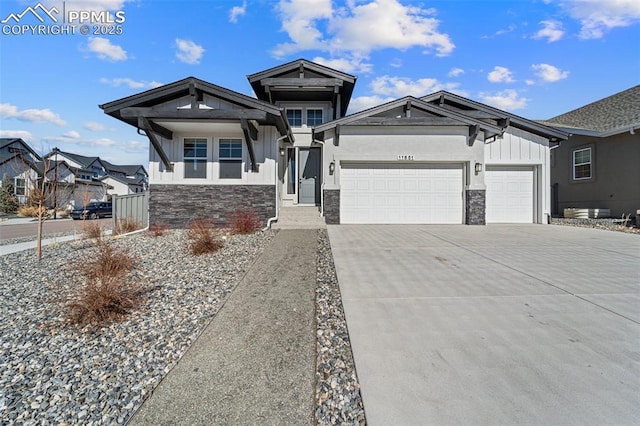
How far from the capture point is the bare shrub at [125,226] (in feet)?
34.0

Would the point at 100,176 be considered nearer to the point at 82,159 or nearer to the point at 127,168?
the point at 82,159

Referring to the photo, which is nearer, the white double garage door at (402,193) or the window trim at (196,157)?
the window trim at (196,157)

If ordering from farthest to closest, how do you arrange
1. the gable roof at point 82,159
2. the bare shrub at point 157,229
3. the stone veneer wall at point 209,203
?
the gable roof at point 82,159, the stone veneer wall at point 209,203, the bare shrub at point 157,229

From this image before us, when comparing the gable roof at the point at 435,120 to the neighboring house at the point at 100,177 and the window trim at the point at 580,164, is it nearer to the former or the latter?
the window trim at the point at 580,164

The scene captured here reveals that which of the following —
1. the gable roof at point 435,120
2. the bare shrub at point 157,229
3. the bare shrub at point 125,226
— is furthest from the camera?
the gable roof at point 435,120

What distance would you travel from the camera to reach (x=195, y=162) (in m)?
11.1

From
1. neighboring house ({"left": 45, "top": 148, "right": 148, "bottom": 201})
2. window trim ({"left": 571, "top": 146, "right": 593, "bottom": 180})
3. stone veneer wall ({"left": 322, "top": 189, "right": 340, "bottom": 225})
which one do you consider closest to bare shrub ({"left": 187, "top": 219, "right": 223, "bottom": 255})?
stone veneer wall ({"left": 322, "top": 189, "right": 340, "bottom": 225})

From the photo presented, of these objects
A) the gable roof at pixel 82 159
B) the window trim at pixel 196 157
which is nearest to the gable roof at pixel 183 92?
the window trim at pixel 196 157

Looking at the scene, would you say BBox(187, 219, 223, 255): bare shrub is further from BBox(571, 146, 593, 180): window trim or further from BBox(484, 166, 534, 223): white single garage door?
BBox(571, 146, 593, 180): window trim

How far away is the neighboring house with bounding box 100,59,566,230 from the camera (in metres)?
10.4

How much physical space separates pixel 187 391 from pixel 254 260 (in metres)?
3.89

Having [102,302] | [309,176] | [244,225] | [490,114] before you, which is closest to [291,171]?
[309,176]

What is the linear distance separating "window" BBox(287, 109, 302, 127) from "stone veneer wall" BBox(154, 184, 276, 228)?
435 centimetres

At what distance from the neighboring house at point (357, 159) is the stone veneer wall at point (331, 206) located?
0.12 feet
